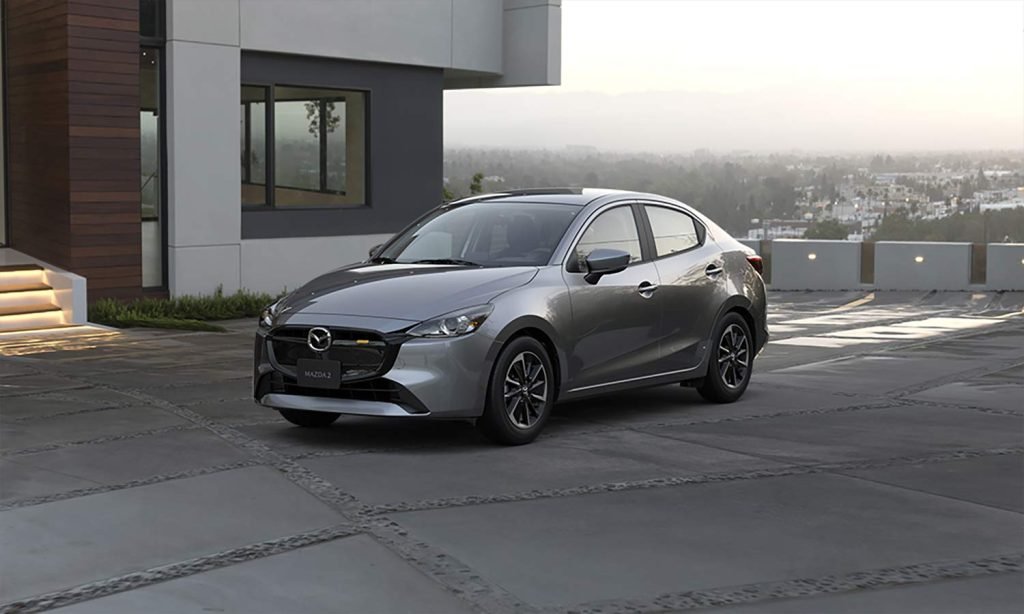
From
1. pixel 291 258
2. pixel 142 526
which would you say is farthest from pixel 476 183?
pixel 142 526

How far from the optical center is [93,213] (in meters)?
17.5

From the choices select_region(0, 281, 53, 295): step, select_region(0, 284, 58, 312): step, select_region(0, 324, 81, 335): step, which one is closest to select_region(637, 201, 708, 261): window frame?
select_region(0, 324, 81, 335): step

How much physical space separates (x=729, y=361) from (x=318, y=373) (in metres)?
3.70

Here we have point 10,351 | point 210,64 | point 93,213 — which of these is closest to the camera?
point 10,351

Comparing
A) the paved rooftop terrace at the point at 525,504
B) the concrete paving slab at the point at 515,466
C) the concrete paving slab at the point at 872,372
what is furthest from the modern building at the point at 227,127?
the concrete paving slab at the point at 515,466

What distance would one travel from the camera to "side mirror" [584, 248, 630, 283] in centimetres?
952

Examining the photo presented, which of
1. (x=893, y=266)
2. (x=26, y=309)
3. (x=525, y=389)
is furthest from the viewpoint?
(x=893, y=266)

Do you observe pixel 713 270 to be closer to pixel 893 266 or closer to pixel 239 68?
pixel 239 68

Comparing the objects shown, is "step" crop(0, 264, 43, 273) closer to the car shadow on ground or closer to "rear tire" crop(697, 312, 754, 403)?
the car shadow on ground

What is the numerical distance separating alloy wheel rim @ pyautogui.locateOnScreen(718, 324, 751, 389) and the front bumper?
2.91 metres

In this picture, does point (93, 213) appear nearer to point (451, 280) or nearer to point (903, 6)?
point (451, 280)

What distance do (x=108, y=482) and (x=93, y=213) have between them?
10444 millimetres

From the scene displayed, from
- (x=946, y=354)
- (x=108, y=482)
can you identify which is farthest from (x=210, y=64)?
(x=108, y=482)

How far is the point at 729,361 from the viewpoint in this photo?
1113cm
